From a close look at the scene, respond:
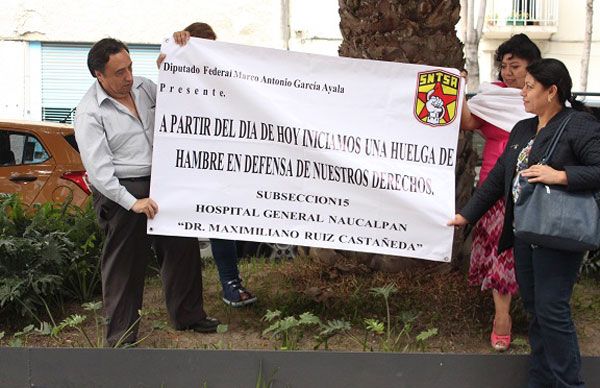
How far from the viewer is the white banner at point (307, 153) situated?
4977mm

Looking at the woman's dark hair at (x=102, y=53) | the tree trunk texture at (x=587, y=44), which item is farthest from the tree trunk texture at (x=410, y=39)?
the tree trunk texture at (x=587, y=44)

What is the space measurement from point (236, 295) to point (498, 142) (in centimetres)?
193

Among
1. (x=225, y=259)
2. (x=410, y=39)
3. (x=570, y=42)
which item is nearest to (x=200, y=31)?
(x=410, y=39)

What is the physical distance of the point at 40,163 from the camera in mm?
8688

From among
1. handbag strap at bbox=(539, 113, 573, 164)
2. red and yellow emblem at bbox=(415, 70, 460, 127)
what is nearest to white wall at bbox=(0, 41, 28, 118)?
red and yellow emblem at bbox=(415, 70, 460, 127)

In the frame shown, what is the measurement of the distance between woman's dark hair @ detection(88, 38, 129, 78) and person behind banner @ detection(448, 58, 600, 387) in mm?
2204

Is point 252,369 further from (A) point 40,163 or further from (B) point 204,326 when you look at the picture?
(A) point 40,163

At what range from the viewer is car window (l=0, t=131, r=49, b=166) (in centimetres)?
873

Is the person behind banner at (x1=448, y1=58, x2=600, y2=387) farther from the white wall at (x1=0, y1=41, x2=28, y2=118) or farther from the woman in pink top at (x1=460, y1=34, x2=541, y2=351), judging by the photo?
the white wall at (x1=0, y1=41, x2=28, y2=118)

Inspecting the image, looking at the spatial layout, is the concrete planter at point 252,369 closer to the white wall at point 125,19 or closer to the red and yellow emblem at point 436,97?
the red and yellow emblem at point 436,97

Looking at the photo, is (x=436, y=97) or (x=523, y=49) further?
(x=436, y=97)

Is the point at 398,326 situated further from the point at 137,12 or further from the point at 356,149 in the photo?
the point at 137,12

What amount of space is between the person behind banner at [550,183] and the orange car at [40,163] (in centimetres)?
513

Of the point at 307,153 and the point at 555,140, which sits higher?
the point at 555,140
